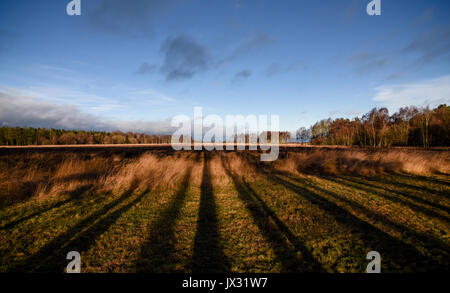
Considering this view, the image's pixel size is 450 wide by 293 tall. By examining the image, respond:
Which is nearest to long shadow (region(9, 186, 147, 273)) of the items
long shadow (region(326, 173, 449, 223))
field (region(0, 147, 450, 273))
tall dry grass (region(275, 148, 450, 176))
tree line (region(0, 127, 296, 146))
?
field (region(0, 147, 450, 273))

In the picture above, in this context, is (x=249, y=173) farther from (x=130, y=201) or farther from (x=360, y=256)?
(x=360, y=256)

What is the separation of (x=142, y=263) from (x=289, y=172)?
378 inches

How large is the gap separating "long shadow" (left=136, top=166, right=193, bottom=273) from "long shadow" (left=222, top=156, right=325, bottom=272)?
173cm

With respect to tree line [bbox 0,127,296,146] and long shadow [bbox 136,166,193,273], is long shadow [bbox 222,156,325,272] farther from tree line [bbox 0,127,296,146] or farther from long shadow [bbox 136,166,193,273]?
tree line [bbox 0,127,296,146]

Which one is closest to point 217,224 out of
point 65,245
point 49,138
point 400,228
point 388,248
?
point 65,245

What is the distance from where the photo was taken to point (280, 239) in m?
3.45

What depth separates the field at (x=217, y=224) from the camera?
279 centimetres

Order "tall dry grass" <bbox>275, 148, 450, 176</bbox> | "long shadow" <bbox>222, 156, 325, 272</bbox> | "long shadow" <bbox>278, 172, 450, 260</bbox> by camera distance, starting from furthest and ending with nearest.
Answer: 1. "tall dry grass" <bbox>275, 148, 450, 176</bbox>
2. "long shadow" <bbox>278, 172, 450, 260</bbox>
3. "long shadow" <bbox>222, 156, 325, 272</bbox>

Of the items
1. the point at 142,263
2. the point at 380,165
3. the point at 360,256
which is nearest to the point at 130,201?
the point at 142,263

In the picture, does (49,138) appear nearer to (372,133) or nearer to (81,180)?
(81,180)

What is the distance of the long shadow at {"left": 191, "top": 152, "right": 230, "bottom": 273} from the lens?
2709 mm

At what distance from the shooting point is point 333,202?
5.52 m

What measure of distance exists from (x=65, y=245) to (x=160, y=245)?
5.46 feet
